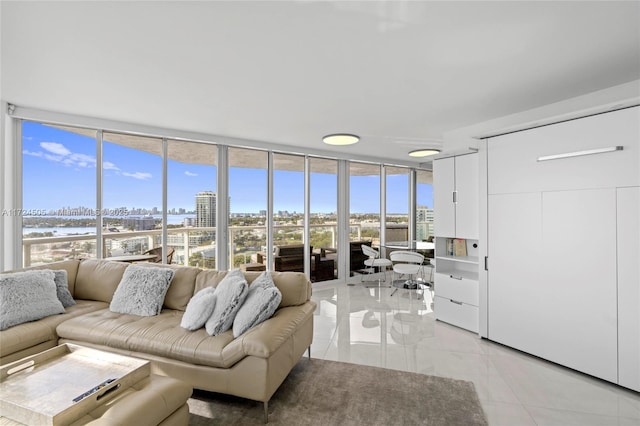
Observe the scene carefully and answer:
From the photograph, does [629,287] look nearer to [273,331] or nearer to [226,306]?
[273,331]

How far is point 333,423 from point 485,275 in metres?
2.38

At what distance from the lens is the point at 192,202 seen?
4688mm

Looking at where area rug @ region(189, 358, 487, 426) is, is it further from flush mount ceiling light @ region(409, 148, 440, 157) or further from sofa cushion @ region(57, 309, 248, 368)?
flush mount ceiling light @ region(409, 148, 440, 157)

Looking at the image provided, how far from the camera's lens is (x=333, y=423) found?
1953 mm

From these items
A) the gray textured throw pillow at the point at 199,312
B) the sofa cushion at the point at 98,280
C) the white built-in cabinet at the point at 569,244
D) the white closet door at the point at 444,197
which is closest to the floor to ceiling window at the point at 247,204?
the sofa cushion at the point at 98,280

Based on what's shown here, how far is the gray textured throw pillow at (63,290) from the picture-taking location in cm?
289

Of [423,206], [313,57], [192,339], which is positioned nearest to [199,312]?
[192,339]

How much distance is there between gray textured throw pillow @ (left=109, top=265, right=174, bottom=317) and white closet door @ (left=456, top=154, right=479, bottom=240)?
345 centimetres

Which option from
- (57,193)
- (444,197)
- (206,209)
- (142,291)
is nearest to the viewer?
(142,291)

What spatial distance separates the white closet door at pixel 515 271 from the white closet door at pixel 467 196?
12.6 inches

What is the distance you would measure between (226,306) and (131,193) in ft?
9.56

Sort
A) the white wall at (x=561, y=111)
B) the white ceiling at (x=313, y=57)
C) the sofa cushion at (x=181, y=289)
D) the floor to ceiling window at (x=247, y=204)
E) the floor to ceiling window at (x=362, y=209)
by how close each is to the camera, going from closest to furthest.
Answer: the white ceiling at (x=313, y=57)
the white wall at (x=561, y=111)
the sofa cushion at (x=181, y=289)
the floor to ceiling window at (x=247, y=204)
the floor to ceiling window at (x=362, y=209)

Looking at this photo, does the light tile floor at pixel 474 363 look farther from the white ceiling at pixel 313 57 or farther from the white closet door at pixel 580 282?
the white ceiling at pixel 313 57

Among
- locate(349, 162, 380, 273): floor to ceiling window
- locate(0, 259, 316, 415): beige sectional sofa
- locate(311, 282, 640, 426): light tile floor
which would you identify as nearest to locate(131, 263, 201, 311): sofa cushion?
locate(0, 259, 316, 415): beige sectional sofa
